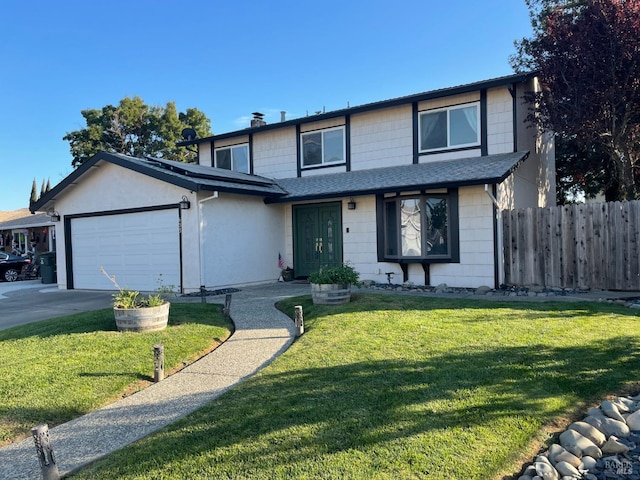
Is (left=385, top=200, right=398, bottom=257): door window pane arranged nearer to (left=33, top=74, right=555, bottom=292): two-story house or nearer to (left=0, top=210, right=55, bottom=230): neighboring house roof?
(left=33, top=74, right=555, bottom=292): two-story house

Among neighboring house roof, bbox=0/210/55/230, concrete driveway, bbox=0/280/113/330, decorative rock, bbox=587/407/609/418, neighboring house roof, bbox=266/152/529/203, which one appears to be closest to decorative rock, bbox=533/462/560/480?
decorative rock, bbox=587/407/609/418

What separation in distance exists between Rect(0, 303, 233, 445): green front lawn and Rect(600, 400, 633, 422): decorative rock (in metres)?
4.90

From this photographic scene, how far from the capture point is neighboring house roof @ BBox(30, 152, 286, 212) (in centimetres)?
1254

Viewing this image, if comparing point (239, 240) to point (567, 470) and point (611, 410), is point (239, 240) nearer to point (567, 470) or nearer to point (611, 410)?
point (611, 410)

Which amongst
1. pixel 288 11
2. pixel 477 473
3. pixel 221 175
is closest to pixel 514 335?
pixel 477 473

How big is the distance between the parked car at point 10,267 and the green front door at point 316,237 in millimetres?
14880

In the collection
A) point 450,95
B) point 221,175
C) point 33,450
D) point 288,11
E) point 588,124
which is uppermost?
point 288,11

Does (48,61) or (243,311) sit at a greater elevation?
(48,61)

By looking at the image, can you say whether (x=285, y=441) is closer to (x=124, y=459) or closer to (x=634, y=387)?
A: (x=124, y=459)

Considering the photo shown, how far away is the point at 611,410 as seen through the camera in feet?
14.2

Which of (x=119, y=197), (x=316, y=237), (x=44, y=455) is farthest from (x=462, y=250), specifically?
(x=44, y=455)

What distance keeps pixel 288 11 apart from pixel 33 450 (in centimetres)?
1531

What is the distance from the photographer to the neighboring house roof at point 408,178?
1134 centimetres

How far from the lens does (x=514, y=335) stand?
6.51 meters
